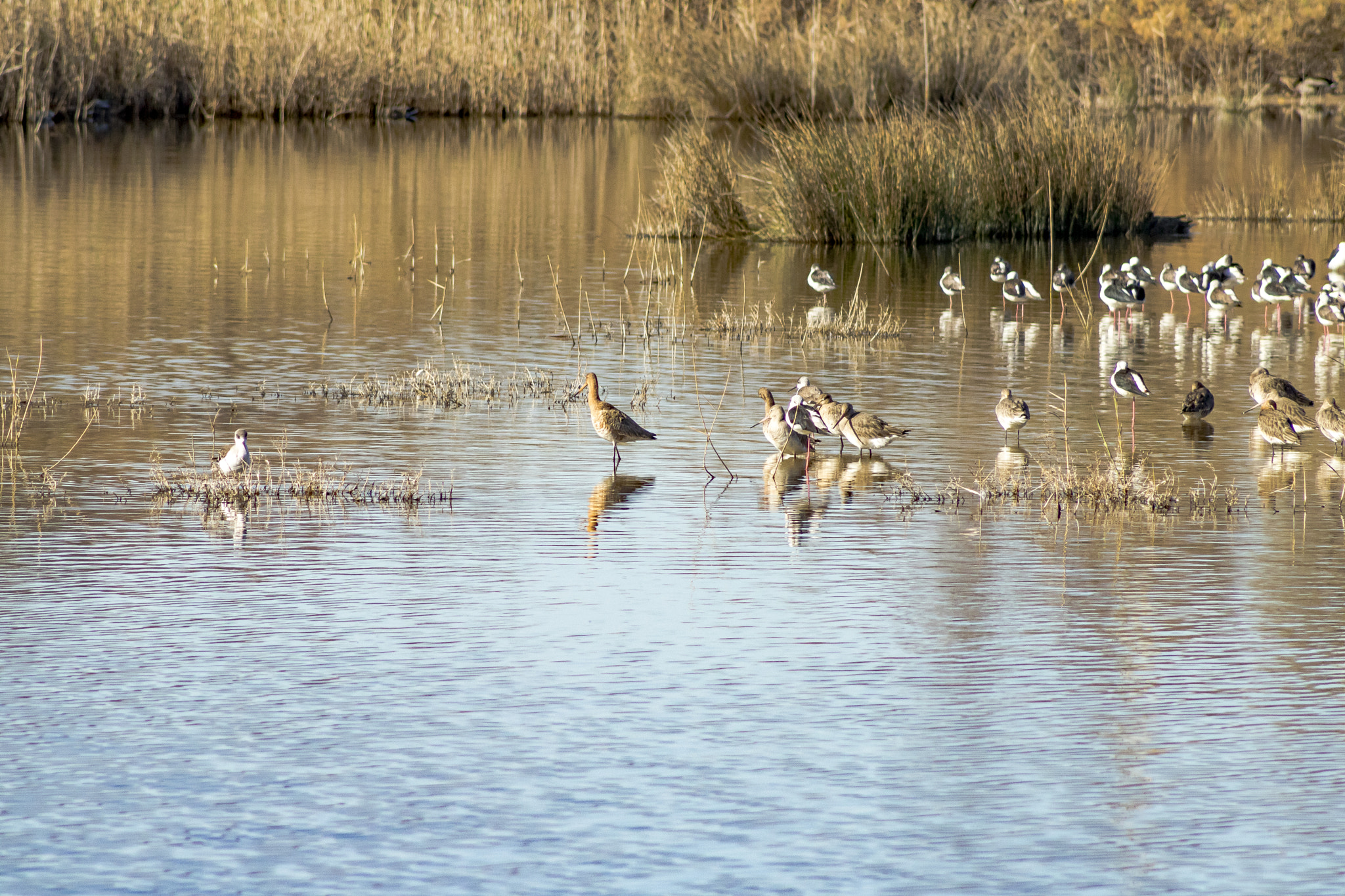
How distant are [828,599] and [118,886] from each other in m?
3.69

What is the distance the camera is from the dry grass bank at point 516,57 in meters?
38.3

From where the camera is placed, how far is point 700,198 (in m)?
25.0

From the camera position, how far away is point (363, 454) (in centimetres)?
1103

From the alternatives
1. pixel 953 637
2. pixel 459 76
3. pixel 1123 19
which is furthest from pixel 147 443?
pixel 1123 19

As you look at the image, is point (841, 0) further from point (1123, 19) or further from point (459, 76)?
point (1123, 19)

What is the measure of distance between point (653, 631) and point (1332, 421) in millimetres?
5736

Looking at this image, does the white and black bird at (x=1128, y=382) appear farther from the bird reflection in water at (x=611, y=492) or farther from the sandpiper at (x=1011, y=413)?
the bird reflection in water at (x=611, y=492)

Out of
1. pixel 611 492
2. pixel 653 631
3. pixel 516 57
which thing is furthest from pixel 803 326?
pixel 516 57

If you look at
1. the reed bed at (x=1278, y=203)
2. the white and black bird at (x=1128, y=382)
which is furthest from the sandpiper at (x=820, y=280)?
the reed bed at (x=1278, y=203)

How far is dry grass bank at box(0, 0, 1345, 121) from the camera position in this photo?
3831cm

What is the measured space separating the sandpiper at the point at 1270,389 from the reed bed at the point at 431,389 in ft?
16.4

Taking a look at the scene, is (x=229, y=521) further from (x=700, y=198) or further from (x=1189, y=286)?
(x=700, y=198)

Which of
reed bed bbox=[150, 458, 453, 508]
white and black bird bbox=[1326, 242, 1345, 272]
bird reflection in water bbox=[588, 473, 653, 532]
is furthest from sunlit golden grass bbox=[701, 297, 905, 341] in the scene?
reed bed bbox=[150, 458, 453, 508]

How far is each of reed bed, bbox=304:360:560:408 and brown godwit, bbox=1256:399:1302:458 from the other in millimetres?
4971
